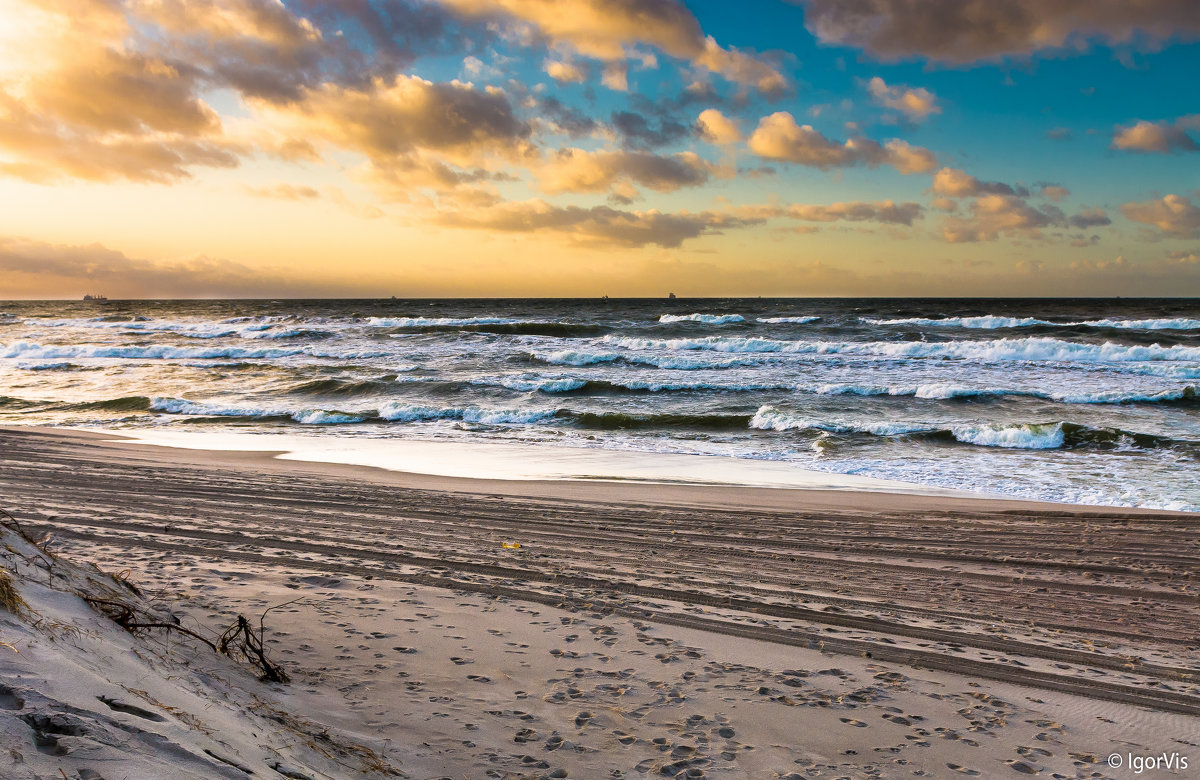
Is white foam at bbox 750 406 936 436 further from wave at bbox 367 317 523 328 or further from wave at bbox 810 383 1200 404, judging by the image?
wave at bbox 367 317 523 328

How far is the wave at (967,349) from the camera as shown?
101 ft

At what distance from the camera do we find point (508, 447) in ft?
47.4

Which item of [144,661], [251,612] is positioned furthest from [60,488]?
[144,661]

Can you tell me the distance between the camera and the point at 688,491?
1023 centimetres

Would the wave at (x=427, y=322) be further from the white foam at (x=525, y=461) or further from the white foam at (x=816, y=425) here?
the white foam at (x=525, y=461)

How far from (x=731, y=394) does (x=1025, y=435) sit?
29.9 ft

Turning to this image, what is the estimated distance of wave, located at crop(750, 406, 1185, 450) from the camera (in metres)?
14.4

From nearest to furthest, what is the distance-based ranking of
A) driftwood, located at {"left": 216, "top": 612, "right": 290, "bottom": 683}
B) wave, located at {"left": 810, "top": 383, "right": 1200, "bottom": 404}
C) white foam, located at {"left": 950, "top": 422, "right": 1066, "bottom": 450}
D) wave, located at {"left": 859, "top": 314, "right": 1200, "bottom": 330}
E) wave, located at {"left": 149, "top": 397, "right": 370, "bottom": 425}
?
driftwood, located at {"left": 216, "top": 612, "right": 290, "bottom": 683}
white foam, located at {"left": 950, "top": 422, "right": 1066, "bottom": 450}
wave, located at {"left": 149, "top": 397, "right": 370, "bottom": 425}
wave, located at {"left": 810, "top": 383, "right": 1200, "bottom": 404}
wave, located at {"left": 859, "top": 314, "right": 1200, "bottom": 330}

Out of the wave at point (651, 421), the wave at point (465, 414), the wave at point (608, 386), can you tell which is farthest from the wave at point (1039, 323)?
the wave at point (465, 414)

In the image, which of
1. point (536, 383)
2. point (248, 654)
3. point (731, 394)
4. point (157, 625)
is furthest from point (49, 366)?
point (248, 654)

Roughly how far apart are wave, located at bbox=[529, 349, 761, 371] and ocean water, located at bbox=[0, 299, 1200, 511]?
0.18 m

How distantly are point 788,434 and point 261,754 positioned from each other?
15126 mm

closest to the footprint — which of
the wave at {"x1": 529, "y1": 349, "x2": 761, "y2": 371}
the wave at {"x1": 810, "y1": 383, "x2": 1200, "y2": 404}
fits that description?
the wave at {"x1": 810, "y1": 383, "x2": 1200, "y2": 404}

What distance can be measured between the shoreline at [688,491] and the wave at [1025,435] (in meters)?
4.89
